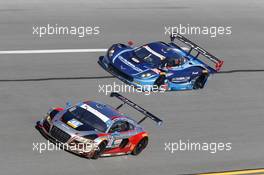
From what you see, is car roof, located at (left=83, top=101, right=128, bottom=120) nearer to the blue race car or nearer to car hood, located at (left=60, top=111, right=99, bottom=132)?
car hood, located at (left=60, top=111, right=99, bottom=132)

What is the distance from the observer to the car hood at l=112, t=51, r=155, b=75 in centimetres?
2920

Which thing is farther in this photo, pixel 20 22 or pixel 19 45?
pixel 20 22

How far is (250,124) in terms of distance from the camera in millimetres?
27188

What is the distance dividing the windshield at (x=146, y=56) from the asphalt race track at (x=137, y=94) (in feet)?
4.57

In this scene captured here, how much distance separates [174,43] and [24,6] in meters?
7.27

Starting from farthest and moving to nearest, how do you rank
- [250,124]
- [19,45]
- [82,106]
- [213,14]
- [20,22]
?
1. [213,14]
2. [20,22]
3. [19,45]
4. [250,124]
5. [82,106]

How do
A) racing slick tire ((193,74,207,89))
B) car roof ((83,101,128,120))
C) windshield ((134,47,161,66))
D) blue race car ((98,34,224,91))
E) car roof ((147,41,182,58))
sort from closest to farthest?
car roof ((83,101,128,120)) → blue race car ((98,34,224,91)) → windshield ((134,47,161,66)) → racing slick tire ((193,74,207,89)) → car roof ((147,41,182,58))

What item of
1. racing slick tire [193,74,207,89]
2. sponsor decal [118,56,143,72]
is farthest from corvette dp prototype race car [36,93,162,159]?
racing slick tire [193,74,207,89]

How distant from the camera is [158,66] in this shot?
29656mm

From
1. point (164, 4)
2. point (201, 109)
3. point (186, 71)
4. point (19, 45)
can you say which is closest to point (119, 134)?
point (201, 109)

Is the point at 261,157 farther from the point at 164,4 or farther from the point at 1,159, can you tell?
the point at 164,4

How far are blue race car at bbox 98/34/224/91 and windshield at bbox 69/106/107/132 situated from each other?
503 centimetres

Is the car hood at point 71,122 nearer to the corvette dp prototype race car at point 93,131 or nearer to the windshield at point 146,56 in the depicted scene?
the corvette dp prototype race car at point 93,131

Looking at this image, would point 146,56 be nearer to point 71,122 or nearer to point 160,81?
point 160,81
